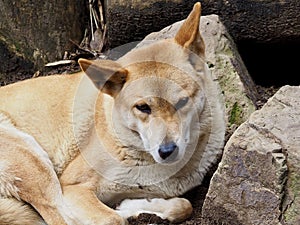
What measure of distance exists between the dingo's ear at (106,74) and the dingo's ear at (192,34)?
17.8 inches

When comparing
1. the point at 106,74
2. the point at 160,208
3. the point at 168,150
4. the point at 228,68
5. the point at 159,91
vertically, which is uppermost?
the point at 106,74

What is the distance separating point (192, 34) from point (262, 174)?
3.63 ft

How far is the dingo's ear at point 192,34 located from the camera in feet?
14.9

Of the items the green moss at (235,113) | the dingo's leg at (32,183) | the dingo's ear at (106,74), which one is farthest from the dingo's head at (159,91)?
the green moss at (235,113)

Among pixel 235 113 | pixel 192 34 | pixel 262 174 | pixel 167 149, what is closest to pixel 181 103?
pixel 167 149

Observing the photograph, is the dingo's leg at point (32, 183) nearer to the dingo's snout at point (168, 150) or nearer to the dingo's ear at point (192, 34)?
the dingo's snout at point (168, 150)

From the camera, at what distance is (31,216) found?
4.55 meters

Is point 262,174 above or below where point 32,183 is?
above

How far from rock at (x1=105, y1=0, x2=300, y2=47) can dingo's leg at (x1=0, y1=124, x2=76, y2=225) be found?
6.17 feet

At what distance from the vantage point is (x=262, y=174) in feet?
13.1

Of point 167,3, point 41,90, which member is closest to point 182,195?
point 41,90

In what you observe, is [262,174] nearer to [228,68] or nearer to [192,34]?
[192,34]

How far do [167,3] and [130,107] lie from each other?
1.81m

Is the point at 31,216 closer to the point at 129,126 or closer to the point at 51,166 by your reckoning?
the point at 51,166
